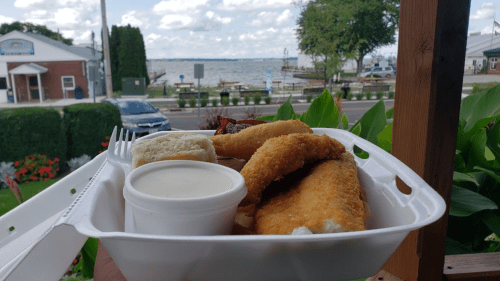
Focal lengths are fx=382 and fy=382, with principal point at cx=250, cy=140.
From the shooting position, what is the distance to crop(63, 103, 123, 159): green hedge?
8.50m

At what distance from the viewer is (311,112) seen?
148 cm

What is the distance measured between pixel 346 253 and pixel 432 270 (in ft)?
2.47

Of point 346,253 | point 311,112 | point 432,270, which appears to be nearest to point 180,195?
point 346,253

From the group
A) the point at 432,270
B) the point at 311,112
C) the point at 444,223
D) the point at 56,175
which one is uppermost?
the point at 311,112

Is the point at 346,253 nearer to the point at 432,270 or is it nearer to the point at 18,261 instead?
the point at 18,261

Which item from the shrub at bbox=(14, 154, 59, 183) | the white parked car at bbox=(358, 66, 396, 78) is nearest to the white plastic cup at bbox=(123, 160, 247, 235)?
the shrub at bbox=(14, 154, 59, 183)

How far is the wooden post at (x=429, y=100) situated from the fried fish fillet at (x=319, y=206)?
33 cm

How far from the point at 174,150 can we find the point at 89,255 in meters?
0.77

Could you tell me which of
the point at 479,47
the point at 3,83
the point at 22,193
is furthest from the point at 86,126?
the point at 479,47

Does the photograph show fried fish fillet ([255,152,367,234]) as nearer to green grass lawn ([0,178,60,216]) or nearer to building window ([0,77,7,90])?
green grass lawn ([0,178,60,216])

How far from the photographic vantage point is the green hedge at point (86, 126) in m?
8.50

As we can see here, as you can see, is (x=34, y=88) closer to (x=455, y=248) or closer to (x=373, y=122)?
Answer: (x=373, y=122)

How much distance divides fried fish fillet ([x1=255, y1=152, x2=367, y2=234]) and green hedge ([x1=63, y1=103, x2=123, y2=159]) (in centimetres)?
844

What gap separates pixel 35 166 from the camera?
319 inches
